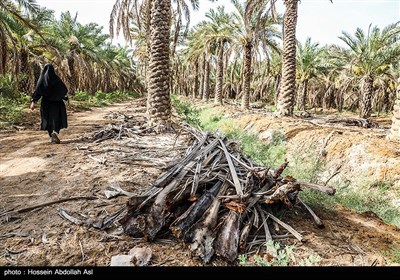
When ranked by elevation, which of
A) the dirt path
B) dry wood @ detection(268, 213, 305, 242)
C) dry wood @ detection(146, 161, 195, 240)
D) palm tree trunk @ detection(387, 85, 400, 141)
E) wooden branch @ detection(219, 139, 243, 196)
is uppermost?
palm tree trunk @ detection(387, 85, 400, 141)

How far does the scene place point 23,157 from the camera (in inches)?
232

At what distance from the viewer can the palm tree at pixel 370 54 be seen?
1709 cm

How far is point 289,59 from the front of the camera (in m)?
12.9

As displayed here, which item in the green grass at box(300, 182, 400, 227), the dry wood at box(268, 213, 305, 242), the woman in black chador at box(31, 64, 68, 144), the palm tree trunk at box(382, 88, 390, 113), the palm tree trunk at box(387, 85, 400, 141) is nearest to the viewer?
the dry wood at box(268, 213, 305, 242)

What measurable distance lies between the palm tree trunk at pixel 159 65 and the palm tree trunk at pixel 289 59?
6.17 metres

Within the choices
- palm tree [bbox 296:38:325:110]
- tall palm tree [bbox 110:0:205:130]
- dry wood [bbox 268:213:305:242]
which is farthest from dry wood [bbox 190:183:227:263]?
palm tree [bbox 296:38:325:110]

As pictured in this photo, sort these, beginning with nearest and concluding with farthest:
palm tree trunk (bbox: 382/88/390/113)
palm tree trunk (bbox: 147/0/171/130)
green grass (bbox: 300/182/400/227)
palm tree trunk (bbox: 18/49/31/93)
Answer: green grass (bbox: 300/182/400/227), palm tree trunk (bbox: 147/0/171/130), palm tree trunk (bbox: 18/49/31/93), palm tree trunk (bbox: 382/88/390/113)

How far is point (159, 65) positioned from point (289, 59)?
6740 mm

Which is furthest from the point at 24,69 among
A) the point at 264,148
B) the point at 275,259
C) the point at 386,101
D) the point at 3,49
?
the point at 386,101

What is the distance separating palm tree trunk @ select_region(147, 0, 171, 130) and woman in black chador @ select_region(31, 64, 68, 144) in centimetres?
295

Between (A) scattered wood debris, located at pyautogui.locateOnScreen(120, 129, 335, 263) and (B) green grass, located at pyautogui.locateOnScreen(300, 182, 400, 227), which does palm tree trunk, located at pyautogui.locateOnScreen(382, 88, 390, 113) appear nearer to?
(B) green grass, located at pyautogui.locateOnScreen(300, 182, 400, 227)

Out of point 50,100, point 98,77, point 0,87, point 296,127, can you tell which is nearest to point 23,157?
point 50,100

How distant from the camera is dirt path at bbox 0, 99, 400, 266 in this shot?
264 cm

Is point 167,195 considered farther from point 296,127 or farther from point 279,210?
point 296,127
